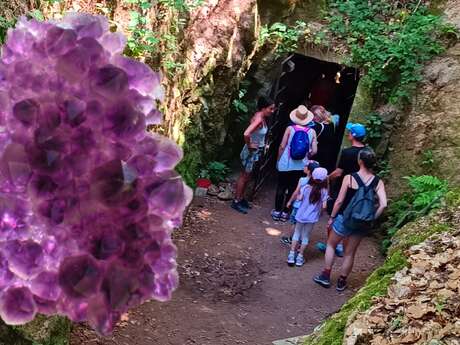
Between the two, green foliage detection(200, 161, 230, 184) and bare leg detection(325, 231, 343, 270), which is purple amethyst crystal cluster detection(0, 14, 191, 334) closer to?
bare leg detection(325, 231, 343, 270)

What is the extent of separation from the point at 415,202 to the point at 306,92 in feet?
18.5

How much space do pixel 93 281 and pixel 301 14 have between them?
921 centimetres

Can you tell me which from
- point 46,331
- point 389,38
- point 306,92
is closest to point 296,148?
point 389,38

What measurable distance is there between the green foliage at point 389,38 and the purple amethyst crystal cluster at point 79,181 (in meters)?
7.80

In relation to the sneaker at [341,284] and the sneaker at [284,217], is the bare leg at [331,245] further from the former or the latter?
the sneaker at [284,217]

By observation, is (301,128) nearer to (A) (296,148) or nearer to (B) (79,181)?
(A) (296,148)

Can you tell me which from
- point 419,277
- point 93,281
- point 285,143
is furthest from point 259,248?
point 93,281

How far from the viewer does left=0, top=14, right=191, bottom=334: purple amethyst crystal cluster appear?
2.35ft

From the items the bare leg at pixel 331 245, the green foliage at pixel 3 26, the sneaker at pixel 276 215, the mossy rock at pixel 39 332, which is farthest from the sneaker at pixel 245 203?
the green foliage at pixel 3 26

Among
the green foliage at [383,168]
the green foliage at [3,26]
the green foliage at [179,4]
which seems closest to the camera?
the green foliage at [3,26]

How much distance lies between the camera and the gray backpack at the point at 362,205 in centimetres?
545

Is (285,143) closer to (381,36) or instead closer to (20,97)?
(381,36)

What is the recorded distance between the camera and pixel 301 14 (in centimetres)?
935

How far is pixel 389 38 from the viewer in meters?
8.62
